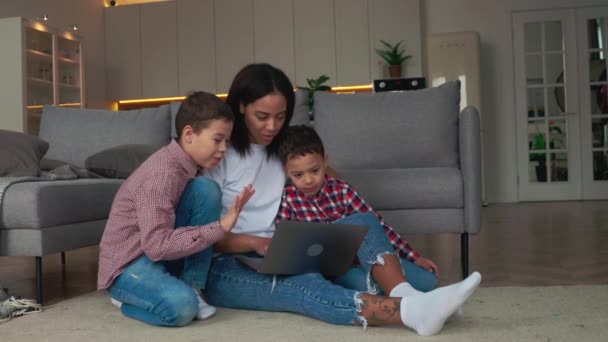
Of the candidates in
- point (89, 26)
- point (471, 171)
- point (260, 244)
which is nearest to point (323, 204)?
point (260, 244)

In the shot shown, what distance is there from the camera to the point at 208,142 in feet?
5.88

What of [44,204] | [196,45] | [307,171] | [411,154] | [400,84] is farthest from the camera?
[196,45]

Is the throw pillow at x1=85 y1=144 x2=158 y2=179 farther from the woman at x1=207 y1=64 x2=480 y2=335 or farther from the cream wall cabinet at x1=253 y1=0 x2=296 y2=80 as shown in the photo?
the cream wall cabinet at x1=253 y1=0 x2=296 y2=80

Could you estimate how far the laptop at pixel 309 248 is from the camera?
1697 millimetres

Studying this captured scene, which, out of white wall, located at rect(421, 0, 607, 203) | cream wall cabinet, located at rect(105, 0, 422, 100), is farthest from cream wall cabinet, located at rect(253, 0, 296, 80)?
white wall, located at rect(421, 0, 607, 203)

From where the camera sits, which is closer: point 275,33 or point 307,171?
point 307,171

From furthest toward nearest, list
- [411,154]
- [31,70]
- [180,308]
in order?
[31,70] < [411,154] < [180,308]

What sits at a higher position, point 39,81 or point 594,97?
point 39,81

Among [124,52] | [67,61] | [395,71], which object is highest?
[124,52]

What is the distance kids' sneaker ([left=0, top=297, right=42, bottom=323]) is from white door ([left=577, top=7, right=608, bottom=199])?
641cm

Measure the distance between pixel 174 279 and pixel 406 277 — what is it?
0.69 m

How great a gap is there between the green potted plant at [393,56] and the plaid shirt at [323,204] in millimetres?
5219

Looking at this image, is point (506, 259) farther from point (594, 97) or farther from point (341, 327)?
point (594, 97)

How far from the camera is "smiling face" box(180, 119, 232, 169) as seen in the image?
5.84 ft
